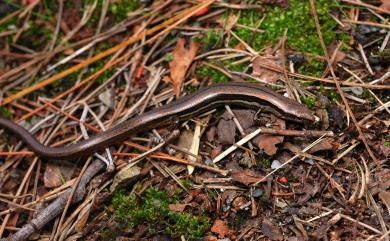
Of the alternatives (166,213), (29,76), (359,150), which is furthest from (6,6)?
(359,150)

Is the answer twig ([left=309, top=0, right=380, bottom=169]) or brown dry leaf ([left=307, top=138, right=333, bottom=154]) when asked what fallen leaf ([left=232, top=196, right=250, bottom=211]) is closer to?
brown dry leaf ([left=307, top=138, right=333, bottom=154])

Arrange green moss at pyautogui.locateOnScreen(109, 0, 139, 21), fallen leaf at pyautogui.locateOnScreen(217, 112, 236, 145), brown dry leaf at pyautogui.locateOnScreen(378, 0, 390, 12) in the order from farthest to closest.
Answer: green moss at pyautogui.locateOnScreen(109, 0, 139, 21) → brown dry leaf at pyautogui.locateOnScreen(378, 0, 390, 12) → fallen leaf at pyautogui.locateOnScreen(217, 112, 236, 145)

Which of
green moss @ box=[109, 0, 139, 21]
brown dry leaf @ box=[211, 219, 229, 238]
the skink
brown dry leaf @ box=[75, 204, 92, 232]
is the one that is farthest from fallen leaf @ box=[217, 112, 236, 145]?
green moss @ box=[109, 0, 139, 21]

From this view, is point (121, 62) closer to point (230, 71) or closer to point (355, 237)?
point (230, 71)

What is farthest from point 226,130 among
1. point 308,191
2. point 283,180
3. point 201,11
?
point 201,11

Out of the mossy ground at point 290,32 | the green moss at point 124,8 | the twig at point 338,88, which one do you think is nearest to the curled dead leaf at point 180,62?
the mossy ground at point 290,32

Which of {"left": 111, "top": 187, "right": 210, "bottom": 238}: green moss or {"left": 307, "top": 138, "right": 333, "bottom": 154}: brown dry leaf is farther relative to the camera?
{"left": 307, "top": 138, "right": 333, "bottom": 154}: brown dry leaf

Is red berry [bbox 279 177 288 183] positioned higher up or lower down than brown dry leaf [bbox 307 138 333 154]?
lower down

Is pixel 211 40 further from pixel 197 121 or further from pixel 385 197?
pixel 385 197
